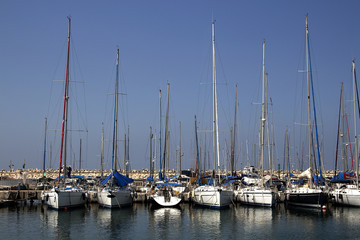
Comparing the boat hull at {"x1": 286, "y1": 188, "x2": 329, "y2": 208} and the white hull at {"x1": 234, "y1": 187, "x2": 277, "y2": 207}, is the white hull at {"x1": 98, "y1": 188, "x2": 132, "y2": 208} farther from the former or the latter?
the boat hull at {"x1": 286, "y1": 188, "x2": 329, "y2": 208}

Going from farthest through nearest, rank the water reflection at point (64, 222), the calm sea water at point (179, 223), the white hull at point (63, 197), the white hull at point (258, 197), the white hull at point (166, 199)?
the white hull at point (166, 199) < the white hull at point (258, 197) < the white hull at point (63, 197) < the water reflection at point (64, 222) < the calm sea water at point (179, 223)

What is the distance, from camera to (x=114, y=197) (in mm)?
Result: 42969

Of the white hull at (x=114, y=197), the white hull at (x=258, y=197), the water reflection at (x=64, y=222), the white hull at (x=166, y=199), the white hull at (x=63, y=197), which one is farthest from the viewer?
the white hull at (x=166, y=199)

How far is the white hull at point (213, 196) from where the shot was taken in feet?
138

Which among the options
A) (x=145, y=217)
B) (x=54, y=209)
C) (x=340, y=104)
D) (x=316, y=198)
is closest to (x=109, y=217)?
(x=145, y=217)

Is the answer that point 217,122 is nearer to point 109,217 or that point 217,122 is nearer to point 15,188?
point 109,217

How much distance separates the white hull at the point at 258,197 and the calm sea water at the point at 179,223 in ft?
3.42

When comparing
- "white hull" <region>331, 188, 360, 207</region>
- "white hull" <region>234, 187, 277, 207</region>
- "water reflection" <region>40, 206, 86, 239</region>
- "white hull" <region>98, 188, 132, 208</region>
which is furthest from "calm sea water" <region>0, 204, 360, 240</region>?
"white hull" <region>331, 188, 360, 207</region>

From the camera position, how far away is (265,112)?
49.2 metres

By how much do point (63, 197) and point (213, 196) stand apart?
16.5 meters

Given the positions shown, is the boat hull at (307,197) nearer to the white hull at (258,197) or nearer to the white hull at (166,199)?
the white hull at (258,197)

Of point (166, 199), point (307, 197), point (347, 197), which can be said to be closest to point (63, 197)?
point (166, 199)

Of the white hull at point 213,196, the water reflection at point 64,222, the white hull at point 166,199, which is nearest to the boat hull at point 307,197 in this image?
the white hull at point 213,196

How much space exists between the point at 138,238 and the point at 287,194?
77.8 feet
